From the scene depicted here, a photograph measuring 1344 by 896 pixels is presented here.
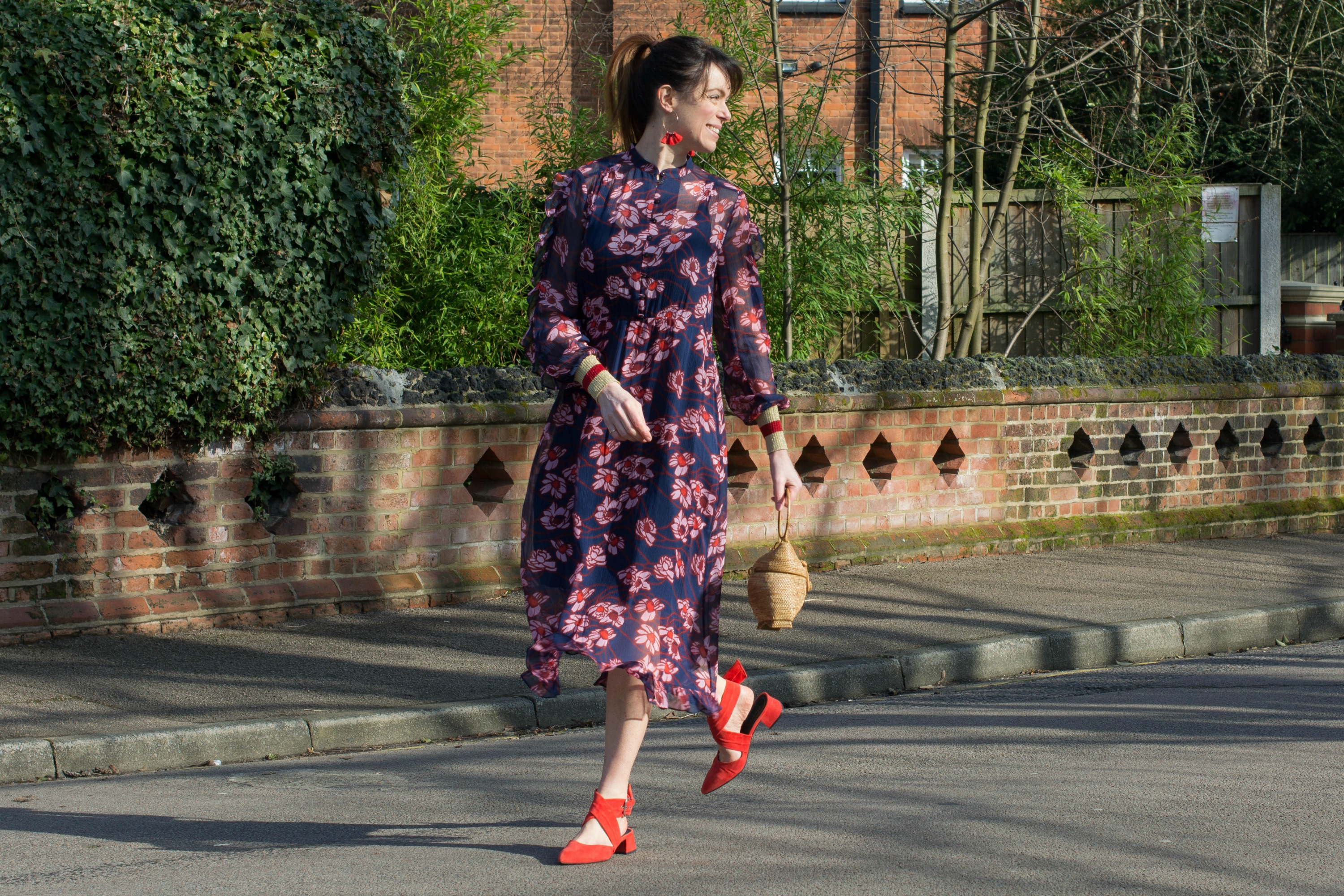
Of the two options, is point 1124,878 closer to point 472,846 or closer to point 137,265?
point 472,846

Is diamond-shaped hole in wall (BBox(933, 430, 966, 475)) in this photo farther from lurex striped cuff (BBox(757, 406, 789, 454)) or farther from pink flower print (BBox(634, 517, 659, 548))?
pink flower print (BBox(634, 517, 659, 548))

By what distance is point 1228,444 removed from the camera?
445 inches

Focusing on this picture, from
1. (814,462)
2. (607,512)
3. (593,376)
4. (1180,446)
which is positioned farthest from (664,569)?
(1180,446)

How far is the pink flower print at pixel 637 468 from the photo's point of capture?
3.70 meters

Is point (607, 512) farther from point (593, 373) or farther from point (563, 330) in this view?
point (563, 330)

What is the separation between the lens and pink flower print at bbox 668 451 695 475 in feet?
12.1

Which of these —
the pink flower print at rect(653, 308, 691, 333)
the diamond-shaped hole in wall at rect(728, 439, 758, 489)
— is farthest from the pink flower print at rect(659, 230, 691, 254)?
the diamond-shaped hole in wall at rect(728, 439, 758, 489)

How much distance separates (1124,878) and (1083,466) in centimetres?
713

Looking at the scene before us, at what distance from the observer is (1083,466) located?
10336 mm

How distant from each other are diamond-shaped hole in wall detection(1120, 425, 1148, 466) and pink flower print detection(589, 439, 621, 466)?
7.68 m

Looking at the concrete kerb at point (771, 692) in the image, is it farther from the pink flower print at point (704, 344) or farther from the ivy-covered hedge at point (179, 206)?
the pink flower print at point (704, 344)

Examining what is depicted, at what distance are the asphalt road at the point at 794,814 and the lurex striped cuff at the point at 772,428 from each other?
1126 mm

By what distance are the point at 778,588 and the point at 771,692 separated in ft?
8.09

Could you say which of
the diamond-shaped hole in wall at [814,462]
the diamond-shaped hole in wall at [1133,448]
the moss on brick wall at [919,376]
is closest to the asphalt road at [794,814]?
the moss on brick wall at [919,376]
